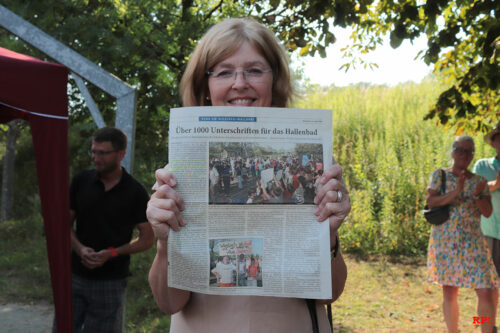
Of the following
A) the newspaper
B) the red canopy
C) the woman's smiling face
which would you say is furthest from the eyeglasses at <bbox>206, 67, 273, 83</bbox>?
the red canopy

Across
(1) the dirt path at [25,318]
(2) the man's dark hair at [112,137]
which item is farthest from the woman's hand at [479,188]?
(1) the dirt path at [25,318]

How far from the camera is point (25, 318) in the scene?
5.75 metres

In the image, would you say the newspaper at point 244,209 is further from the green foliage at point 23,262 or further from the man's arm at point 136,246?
the green foliage at point 23,262

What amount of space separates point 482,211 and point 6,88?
13.5ft

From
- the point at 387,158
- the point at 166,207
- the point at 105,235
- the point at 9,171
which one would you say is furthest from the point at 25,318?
the point at 387,158

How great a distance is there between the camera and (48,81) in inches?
120

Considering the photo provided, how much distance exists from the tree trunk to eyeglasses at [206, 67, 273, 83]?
10.7 m

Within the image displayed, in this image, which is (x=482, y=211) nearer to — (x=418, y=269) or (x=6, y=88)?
(x=418, y=269)

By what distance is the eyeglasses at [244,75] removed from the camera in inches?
55.6

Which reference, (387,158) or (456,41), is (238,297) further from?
(387,158)

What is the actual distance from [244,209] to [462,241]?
387cm

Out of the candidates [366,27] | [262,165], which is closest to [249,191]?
[262,165]

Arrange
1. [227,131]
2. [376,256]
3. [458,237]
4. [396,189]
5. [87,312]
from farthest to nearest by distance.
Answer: [396,189] < [376,256] < [458,237] < [87,312] < [227,131]

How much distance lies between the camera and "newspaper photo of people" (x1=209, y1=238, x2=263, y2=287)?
1.26 m
